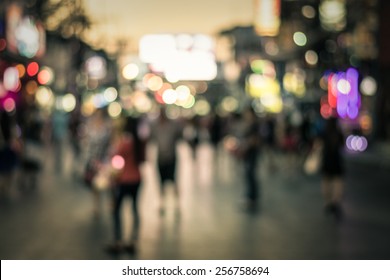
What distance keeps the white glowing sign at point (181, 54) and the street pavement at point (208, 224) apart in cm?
6323

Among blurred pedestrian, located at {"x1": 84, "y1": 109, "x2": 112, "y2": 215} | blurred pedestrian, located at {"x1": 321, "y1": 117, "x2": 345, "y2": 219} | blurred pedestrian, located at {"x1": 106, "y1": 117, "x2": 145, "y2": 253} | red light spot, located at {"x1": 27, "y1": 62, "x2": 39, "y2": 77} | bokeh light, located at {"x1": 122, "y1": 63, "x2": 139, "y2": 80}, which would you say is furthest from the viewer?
bokeh light, located at {"x1": 122, "y1": 63, "x2": 139, "y2": 80}

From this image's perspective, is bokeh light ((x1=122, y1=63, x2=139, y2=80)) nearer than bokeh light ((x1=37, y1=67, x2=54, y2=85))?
No

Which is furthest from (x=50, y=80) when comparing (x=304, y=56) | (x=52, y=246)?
(x=52, y=246)

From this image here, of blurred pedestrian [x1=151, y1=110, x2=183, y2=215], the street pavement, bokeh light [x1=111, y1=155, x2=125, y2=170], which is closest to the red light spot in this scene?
the street pavement

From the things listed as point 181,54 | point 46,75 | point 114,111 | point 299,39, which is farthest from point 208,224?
point 181,54

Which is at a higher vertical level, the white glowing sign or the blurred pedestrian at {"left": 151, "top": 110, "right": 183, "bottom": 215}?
the white glowing sign

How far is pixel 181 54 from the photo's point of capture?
8438cm

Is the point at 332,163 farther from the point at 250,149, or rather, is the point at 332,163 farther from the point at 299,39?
the point at 299,39

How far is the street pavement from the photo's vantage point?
9.91m

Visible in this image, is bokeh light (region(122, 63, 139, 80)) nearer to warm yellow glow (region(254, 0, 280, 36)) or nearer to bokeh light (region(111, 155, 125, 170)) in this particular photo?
warm yellow glow (region(254, 0, 280, 36))

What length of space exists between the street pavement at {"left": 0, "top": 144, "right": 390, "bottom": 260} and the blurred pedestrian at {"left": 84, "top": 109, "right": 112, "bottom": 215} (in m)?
0.70

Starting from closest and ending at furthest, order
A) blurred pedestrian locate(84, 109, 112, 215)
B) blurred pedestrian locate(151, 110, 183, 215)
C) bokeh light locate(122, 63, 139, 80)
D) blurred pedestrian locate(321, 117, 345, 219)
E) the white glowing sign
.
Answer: blurred pedestrian locate(84, 109, 112, 215) < blurred pedestrian locate(321, 117, 345, 219) < blurred pedestrian locate(151, 110, 183, 215) < the white glowing sign < bokeh light locate(122, 63, 139, 80)

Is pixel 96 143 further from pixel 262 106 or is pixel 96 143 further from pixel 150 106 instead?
pixel 150 106

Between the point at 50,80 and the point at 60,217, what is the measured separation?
47445 millimetres
